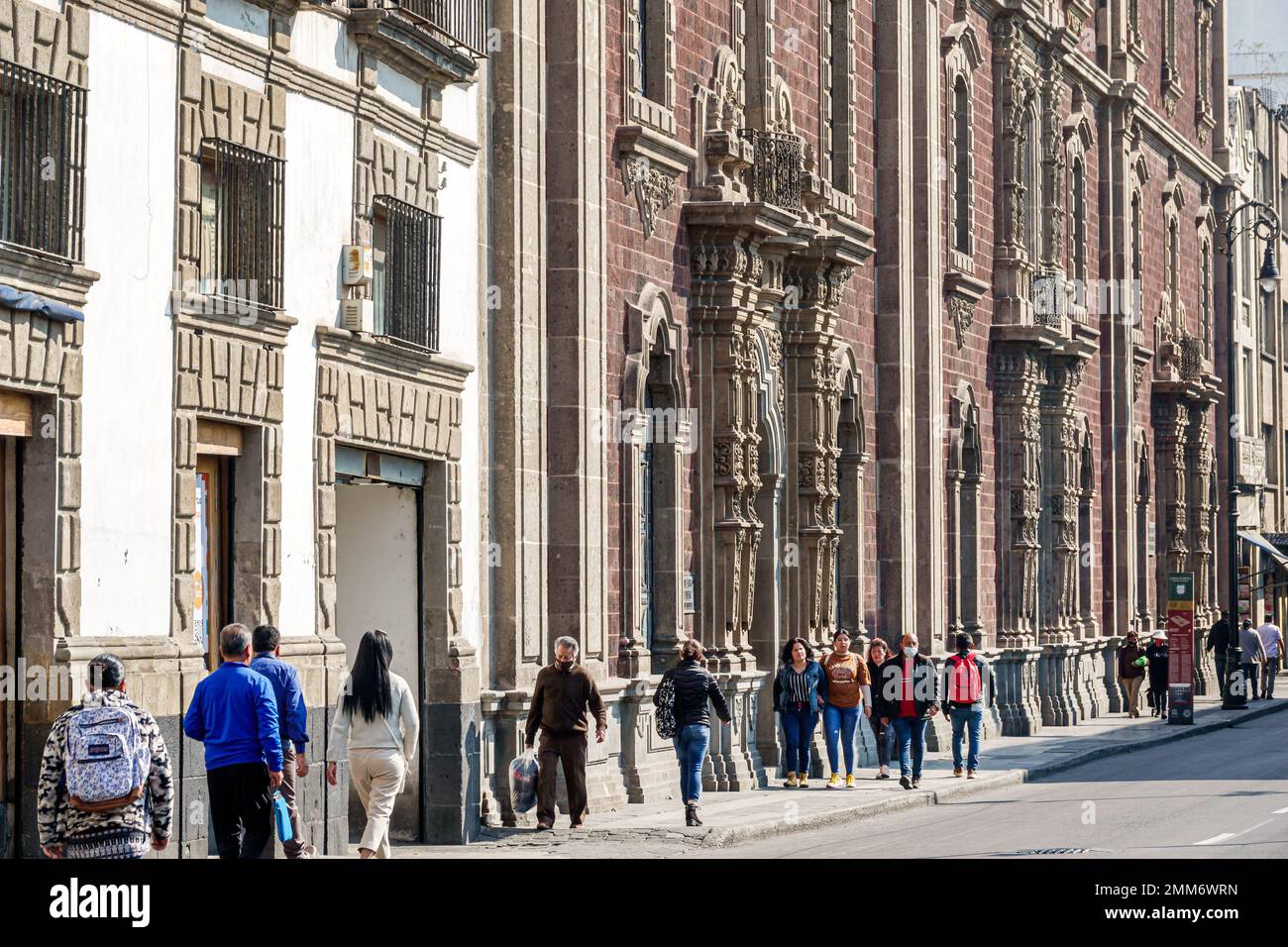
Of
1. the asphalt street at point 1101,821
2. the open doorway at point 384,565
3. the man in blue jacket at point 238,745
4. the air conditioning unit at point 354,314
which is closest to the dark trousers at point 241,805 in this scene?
→ the man in blue jacket at point 238,745

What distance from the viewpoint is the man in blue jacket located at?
520 inches

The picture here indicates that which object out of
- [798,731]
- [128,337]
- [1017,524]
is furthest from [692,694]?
[1017,524]

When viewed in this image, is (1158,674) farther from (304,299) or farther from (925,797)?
(304,299)

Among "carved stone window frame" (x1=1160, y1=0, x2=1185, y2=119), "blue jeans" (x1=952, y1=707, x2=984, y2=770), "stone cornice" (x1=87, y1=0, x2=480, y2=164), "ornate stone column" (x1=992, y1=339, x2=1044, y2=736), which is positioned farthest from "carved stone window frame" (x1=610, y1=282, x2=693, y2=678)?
"carved stone window frame" (x1=1160, y1=0, x2=1185, y2=119)

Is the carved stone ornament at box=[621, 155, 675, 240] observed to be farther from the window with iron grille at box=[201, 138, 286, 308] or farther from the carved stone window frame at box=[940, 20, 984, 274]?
the carved stone window frame at box=[940, 20, 984, 274]

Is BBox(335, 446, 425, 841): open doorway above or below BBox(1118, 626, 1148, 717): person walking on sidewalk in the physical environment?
above

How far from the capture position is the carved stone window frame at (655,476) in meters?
24.0

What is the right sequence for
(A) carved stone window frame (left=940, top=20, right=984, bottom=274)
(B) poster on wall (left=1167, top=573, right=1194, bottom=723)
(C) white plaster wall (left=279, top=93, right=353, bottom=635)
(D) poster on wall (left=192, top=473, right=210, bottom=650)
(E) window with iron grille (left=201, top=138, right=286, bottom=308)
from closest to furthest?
1. (D) poster on wall (left=192, top=473, right=210, bottom=650)
2. (E) window with iron grille (left=201, top=138, right=286, bottom=308)
3. (C) white plaster wall (left=279, top=93, right=353, bottom=635)
4. (A) carved stone window frame (left=940, top=20, right=984, bottom=274)
5. (B) poster on wall (left=1167, top=573, right=1194, bottom=723)

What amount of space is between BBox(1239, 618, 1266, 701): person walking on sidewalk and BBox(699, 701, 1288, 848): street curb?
296 inches

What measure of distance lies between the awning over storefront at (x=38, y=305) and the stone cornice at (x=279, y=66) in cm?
200

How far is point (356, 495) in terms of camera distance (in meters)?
20.0

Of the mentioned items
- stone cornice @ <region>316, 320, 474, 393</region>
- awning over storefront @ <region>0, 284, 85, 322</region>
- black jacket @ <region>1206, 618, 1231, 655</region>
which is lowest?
black jacket @ <region>1206, 618, 1231, 655</region>

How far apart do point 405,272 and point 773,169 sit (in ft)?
30.9
